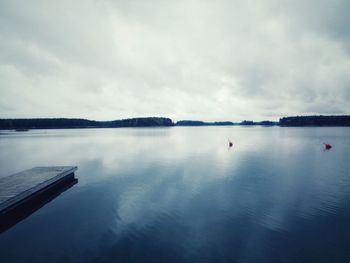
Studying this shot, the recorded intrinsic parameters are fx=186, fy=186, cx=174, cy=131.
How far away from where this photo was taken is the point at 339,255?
8.53 m

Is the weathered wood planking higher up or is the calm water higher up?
the weathered wood planking

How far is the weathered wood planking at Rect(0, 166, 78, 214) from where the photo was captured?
12.6 meters

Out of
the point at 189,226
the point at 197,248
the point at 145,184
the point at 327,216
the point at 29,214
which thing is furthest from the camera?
the point at 145,184

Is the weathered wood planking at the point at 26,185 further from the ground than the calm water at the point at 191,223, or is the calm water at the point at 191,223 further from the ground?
the weathered wood planking at the point at 26,185

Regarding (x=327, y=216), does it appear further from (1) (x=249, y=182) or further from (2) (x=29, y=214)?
(2) (x=29, y=214)

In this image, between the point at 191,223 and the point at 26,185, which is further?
the point at 26,185

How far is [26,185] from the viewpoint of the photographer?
52.1 feet

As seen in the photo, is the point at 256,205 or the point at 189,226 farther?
the point at 256,205

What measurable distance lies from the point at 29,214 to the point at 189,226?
11.4m

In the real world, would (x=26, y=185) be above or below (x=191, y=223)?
above

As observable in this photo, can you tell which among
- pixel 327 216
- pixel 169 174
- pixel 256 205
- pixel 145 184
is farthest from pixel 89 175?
pixel 327 216

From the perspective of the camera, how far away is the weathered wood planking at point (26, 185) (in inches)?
496

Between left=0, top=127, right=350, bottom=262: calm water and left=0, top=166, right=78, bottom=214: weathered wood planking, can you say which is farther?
left=0, top=166, right=78, bottom=214: weathered wood planking

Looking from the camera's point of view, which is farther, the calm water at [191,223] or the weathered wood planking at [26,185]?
the weathered wood planking at [26,185]
